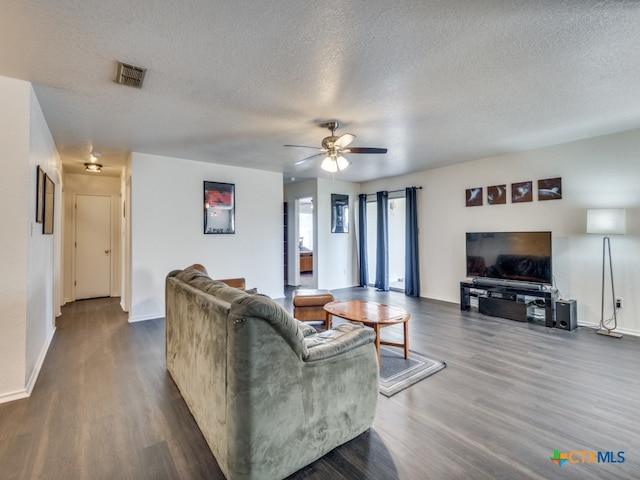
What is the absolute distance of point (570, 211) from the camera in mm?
4320

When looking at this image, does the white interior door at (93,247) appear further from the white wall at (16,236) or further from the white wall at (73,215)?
the white wall at (16,236)

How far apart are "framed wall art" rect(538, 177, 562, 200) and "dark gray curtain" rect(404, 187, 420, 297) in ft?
7.14

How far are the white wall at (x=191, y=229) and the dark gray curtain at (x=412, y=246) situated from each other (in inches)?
105

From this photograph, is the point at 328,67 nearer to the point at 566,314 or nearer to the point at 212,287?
the point at 212,287

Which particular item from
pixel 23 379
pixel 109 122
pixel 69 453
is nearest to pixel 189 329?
pixel 69 453

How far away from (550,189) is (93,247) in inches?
329

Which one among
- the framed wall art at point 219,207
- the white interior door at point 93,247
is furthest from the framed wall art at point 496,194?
the white interior door at point 93,247

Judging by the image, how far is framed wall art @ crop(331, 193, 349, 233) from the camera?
7156mm

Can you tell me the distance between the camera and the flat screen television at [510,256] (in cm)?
439

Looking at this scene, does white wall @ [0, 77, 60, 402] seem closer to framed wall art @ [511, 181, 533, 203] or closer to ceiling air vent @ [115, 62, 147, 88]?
ceiling air vent @ [115, 62, 147, 88]

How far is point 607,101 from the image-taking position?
296 cm

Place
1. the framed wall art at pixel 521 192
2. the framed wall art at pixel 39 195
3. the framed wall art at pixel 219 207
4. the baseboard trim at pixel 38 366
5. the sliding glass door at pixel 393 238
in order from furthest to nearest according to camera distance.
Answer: the sliding glass door at pixel 393 238 → the framed wall art at pixel 219 207 → the framed wall art at pixel 521 192 → the framed wall art at pixel 39 195 → the baseboard trim at pixel 38 366

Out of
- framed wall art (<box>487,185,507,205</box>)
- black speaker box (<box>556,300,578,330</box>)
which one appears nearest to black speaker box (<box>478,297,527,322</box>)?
black speaker box (<box>556,300,578,330</box>)

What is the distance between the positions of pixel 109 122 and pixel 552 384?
5.09 meters
